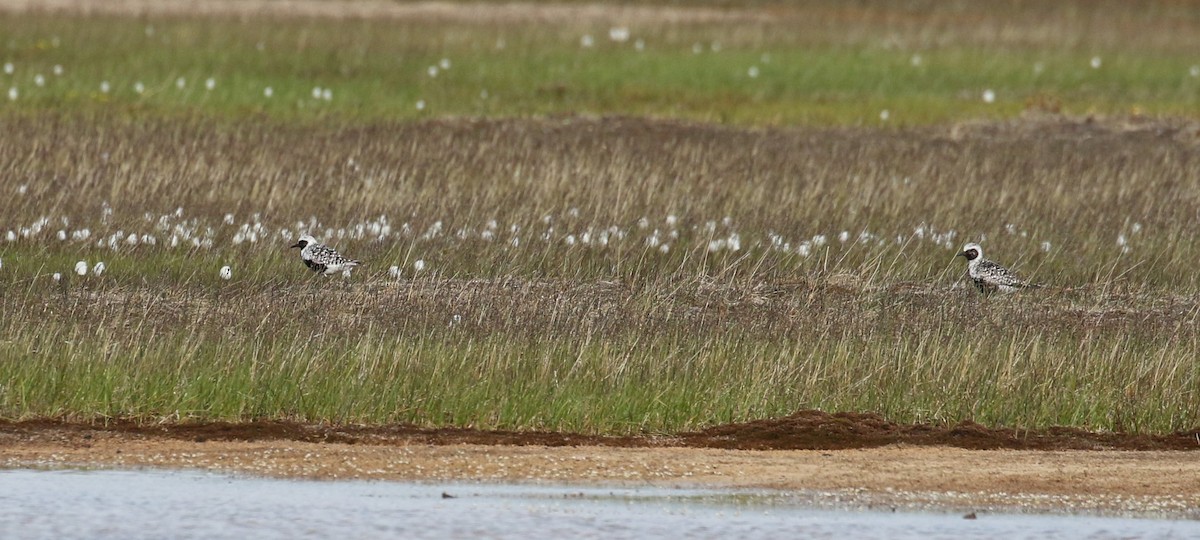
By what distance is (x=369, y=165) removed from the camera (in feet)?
75.2

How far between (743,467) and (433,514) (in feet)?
6.63

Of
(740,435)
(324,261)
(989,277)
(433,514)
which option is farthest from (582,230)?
(433,514)

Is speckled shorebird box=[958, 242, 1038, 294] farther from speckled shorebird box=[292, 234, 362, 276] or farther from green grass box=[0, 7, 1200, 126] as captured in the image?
green grass box=[0, 7, 1200, 126]

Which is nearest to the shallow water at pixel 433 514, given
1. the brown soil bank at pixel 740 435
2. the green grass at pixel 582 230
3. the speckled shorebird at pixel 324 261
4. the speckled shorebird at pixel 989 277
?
the brown soil bank at pixel 740 435

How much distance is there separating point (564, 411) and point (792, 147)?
15.1 metres

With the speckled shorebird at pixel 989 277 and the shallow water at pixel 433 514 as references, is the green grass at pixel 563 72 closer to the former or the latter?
the speckled shorebird at pixel 989 277

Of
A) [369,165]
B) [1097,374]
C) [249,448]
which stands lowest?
[249,448]

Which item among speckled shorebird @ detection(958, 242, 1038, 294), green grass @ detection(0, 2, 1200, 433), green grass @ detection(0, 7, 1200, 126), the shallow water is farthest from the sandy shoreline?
green grass @ detection(0, 7, 1200, 126)

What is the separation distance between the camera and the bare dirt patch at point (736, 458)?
35.6 feet

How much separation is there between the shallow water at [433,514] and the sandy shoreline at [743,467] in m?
0.22

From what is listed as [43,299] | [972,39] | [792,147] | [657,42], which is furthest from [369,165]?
[972,39]

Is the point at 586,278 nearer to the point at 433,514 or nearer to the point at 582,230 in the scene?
the point at 582,230

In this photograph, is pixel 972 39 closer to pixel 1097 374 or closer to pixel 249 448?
pixel 1097 374

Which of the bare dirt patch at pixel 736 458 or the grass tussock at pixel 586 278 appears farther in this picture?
the grass tussock at pixel 586 278
